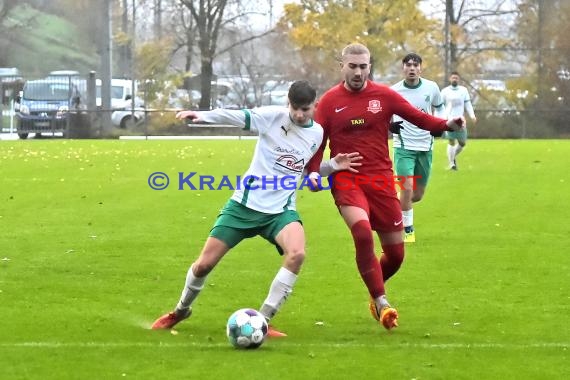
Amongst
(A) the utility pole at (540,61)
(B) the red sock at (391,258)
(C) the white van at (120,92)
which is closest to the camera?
(B) the red sock at (391,258)

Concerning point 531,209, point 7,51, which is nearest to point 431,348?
point 531,209

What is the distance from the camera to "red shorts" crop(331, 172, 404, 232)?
8680mm

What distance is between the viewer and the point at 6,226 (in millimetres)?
14633

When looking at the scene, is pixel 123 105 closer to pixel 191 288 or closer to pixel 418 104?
pixel 418 104

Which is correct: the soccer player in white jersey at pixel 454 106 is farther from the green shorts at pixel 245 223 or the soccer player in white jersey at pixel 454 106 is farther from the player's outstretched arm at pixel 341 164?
the green shorts at pixel 245 223

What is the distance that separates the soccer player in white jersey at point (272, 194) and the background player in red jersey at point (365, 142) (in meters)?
0.40

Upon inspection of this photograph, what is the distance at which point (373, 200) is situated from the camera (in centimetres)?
883

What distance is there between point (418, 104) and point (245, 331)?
6.08 metres

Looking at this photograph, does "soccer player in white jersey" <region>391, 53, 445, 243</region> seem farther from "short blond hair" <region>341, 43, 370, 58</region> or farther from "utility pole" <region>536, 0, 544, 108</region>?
"utility pole" <region>536, 0, 544, 108</region>

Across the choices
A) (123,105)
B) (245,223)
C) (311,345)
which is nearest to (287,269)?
(245,223)

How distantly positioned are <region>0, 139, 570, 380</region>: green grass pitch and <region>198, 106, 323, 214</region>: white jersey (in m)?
0.95

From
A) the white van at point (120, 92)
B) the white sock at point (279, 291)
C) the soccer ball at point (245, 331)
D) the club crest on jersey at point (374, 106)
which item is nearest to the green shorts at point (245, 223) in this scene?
the white sock at point (279, 291)

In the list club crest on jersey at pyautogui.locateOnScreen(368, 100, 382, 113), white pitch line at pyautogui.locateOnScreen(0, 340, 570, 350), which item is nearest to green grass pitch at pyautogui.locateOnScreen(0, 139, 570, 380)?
white pitch line at pyautogui.locateOnScreen(0, 340, 570, 350)

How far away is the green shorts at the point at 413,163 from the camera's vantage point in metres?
13.5
